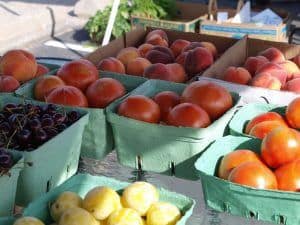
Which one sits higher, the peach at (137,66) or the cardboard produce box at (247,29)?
the peach at (137,66)

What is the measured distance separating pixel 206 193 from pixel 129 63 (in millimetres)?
768

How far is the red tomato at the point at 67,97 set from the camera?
146 centimetres

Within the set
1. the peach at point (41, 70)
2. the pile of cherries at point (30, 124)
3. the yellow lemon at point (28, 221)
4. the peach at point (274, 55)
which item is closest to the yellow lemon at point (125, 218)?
the yellow lemon at point (28, 221)

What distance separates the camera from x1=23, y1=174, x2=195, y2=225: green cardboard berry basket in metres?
1.14

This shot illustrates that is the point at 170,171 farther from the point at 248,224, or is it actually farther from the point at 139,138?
the point at 248,224

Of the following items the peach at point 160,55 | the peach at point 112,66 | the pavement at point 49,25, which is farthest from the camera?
the pavement at point 49,25

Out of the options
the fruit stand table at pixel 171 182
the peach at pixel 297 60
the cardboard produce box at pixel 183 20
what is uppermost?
the peach at pixel 297 60

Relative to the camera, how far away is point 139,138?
139 centimetres

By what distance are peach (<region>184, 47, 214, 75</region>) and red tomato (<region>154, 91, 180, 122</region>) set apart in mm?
328

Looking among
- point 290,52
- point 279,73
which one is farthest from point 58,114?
point 290,52

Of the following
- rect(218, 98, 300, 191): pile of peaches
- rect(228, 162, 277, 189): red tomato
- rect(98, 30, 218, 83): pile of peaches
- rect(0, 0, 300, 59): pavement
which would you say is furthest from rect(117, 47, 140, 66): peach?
rect(0, 0, 300, 59): pavement

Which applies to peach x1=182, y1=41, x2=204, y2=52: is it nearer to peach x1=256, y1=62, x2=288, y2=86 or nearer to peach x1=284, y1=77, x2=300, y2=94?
peach x1=256, y1=62, x2=288, y2=86

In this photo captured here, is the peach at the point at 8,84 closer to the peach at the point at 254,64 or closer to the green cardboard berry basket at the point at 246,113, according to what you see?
the green cardboard berry basket at the point at 246,113

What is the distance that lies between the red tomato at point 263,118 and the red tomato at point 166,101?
0.21 m
